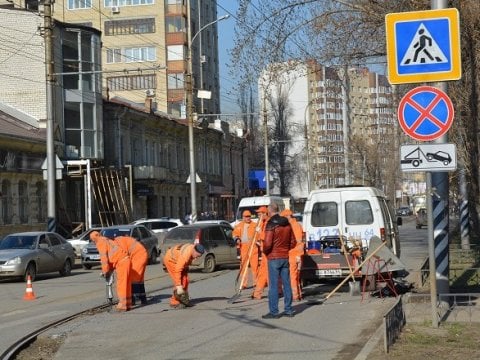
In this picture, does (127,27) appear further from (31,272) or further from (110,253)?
(110,253)

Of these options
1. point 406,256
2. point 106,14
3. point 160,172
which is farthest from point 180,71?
point 406,256

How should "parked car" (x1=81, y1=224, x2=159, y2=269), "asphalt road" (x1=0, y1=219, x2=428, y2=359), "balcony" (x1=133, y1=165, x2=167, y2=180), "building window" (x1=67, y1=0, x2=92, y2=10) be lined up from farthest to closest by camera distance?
"building window" (x1=67, y1=0, x2=92, y2=10) < "balcony" (x1=133, y1=165, x2=167, y2=180) < "parked car" (x1=81, y1=224, x2=159, y2=269) < "asphalt road" (x1=0, y1=219, x2=428, y2=359)

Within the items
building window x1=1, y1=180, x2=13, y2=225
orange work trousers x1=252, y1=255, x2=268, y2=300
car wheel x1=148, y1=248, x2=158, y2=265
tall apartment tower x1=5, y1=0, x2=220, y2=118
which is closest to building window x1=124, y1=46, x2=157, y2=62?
tall apartment tower x1=5, y1=0, x2=220, y2=118

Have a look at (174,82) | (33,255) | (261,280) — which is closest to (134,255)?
(261,280)

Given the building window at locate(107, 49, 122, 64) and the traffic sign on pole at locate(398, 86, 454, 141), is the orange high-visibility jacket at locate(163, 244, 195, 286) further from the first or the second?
the building window at locate(107, 49, 122, 64)

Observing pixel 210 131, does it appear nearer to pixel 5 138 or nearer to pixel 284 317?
pixel 5 138

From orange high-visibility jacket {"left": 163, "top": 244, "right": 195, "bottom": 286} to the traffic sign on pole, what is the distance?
5.35 m

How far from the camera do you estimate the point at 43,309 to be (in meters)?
A: 15.9

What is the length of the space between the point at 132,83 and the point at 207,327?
69.2 meters

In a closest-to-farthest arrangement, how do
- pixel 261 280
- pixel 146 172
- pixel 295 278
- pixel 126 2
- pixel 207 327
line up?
1. pixel 207 327
2. pixel 295 278
3. pixel 261 280
4. pixel 146 172
5. pixel 126 2

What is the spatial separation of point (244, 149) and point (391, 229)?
6407 cm

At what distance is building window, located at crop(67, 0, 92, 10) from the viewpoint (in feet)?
263

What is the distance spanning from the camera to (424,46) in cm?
1105

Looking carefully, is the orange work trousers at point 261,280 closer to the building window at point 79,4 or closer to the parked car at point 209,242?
the parked car at point 209,242
